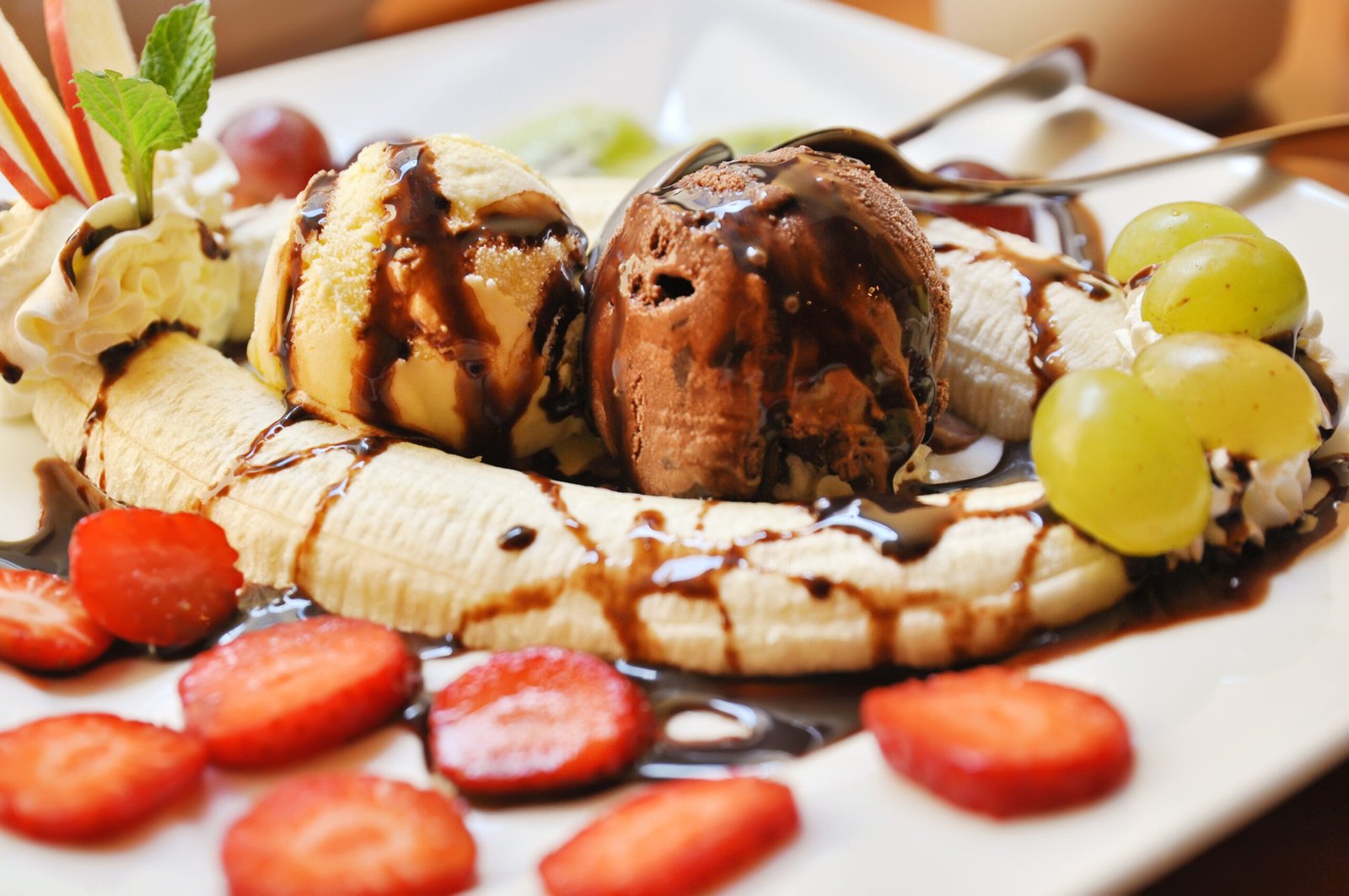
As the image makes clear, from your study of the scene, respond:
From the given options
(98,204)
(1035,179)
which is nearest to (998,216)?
(1035,179)

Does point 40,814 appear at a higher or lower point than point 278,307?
lower

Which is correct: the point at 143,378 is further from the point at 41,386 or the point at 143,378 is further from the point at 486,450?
the point at 486,450

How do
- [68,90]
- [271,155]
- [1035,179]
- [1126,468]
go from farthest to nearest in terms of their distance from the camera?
[271,155]
[1035,179]
[68,90]
[1126,468]

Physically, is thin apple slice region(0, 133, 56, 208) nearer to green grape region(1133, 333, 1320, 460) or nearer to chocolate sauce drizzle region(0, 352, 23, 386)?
chocolate sauce drizzle region(0, 352, 23, 386)

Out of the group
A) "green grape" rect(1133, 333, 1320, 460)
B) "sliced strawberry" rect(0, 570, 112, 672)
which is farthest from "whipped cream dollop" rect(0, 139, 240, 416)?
"green grape" rect(1133, 333, 1320, 460)

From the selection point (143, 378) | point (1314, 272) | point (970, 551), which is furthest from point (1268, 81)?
point (143, 378)

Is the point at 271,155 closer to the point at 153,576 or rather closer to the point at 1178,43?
the point at 153,576

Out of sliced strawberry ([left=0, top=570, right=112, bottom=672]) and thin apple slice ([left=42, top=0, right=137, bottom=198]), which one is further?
thin apple slice ([left=42, top=0, right=137, bottom=198])
